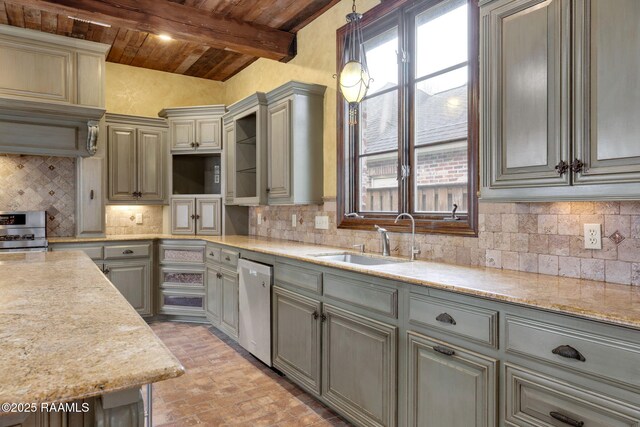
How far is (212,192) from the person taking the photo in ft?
18.2

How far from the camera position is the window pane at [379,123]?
3.22 metres

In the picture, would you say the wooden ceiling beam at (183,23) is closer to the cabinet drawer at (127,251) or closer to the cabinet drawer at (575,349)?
the cabinet drawer at (127,251)

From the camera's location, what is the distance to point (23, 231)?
4277mm

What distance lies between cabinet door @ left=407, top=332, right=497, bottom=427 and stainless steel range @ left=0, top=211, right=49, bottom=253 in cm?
390

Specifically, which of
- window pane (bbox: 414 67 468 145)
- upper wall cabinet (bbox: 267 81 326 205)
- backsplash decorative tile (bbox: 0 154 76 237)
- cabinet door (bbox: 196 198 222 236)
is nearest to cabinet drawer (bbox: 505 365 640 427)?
window pane (bbox: 414 67 468 145)

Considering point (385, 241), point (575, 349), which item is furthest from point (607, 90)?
point (385, 241)

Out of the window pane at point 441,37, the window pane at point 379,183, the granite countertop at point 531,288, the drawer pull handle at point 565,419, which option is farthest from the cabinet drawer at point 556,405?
the window pane at point 441,37

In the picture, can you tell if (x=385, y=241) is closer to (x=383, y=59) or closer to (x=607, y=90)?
(x=383, y=59)

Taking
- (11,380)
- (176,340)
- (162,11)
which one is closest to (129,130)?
(162,11)

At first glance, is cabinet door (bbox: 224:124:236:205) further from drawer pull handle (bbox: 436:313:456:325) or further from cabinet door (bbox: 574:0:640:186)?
cabinet door (bbox: 574:0:640:186)

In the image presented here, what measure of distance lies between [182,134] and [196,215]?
39.4 inches

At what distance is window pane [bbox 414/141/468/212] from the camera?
8.77 feet

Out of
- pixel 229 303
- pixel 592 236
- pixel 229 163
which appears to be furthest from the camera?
pixel 229 163

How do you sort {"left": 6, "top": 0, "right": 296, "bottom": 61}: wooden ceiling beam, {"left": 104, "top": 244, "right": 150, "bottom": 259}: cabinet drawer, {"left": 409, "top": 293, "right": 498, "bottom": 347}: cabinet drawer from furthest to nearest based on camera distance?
{"left": 104, "top": 244, "right": 150, "bottom": 259}: cabinet drawer, {"left": 6, "top": 0, "right": 296, "bottom": 61}: wooden ceiling beam, {"left": 409, "top": 293, "right": 498, "bottom": 347}: cabinet drawer
